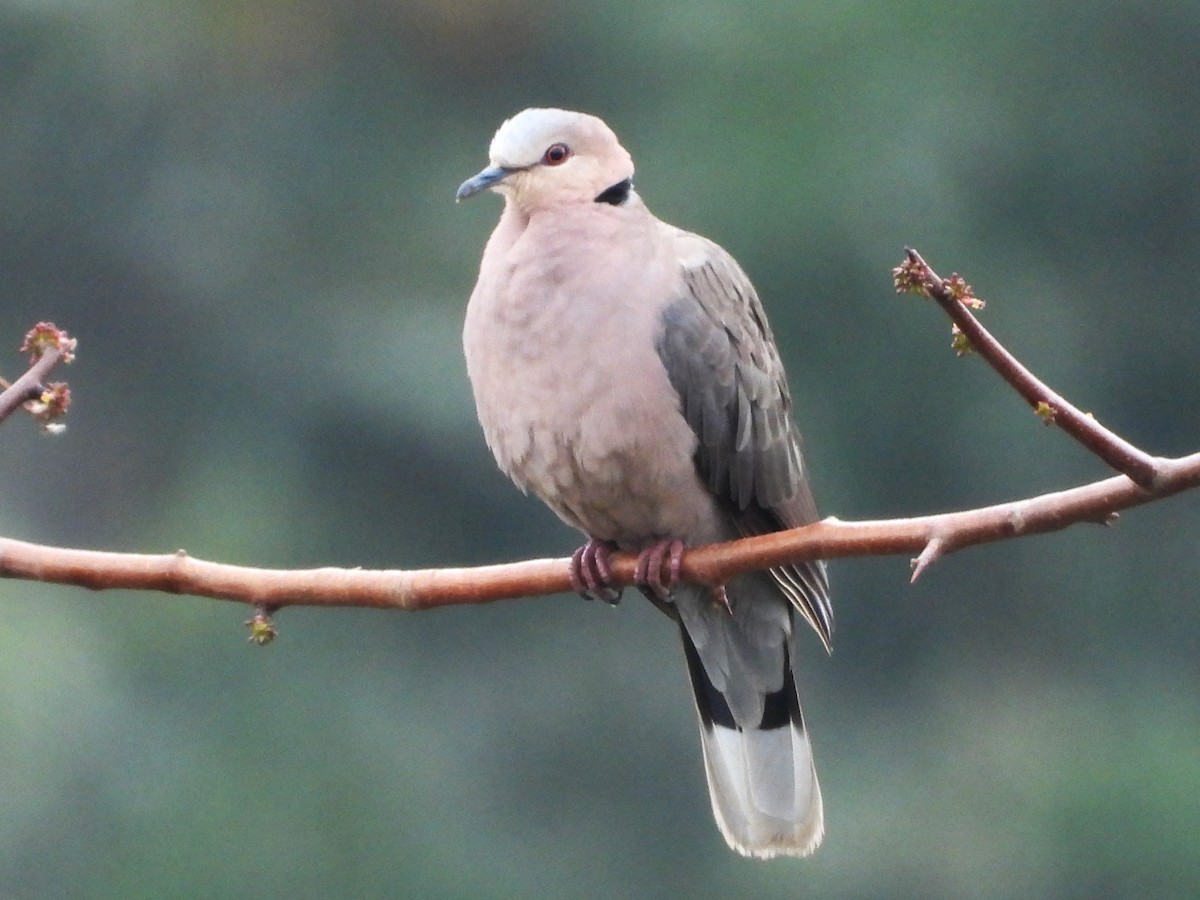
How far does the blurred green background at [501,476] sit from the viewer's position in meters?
8.57

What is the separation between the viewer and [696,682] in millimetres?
3143

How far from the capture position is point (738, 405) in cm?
277

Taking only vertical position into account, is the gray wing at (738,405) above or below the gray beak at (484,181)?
below

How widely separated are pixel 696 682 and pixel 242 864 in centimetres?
566

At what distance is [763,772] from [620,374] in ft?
2.56

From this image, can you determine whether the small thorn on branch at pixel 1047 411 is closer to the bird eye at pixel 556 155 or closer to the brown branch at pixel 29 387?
the brown branch at pixel 29 387

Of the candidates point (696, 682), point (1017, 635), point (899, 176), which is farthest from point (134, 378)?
point (696, 682)

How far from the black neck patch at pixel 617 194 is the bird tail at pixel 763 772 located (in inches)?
27.2

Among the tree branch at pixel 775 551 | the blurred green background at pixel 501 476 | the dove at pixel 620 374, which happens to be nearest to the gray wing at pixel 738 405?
the dove at pixel 620 374

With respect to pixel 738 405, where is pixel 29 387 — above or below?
below

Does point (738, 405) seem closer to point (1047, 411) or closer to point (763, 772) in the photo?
point (763, 772)

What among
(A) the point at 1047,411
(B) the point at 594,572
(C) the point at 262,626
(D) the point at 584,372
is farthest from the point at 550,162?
(A) the point at 1047,411

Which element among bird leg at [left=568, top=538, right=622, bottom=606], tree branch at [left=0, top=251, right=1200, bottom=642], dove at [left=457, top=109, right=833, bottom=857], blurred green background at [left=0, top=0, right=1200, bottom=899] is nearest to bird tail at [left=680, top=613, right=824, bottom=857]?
dove at [left=457, top=109, right=833, bottom=857]

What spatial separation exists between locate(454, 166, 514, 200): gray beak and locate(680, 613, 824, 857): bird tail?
774mm
